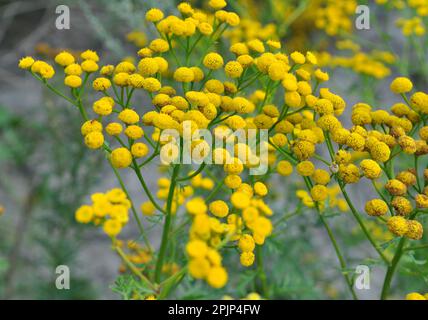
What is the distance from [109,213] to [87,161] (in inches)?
63.7

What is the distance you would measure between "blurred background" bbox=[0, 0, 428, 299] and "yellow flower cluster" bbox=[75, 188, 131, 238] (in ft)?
2.03

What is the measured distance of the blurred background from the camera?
2705 millimetres

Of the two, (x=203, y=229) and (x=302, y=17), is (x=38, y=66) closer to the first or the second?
(x=203, y=229)

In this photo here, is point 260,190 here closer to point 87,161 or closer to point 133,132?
point 133,132

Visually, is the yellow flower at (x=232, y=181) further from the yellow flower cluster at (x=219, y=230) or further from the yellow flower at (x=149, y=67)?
the yellow flower at (x=149, y=67)

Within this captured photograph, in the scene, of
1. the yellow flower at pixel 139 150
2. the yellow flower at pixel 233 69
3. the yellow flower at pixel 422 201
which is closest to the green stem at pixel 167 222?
the yellow flower at pixel 139 150

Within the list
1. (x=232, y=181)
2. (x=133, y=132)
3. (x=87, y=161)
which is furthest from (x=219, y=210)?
(x=87, y=161)

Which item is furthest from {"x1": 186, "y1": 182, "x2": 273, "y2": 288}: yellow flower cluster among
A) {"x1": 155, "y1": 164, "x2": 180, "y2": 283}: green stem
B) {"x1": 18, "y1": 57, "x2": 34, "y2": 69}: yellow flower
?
{"x1": 18, "y1": 57, "x2": 34, "y2": 69}: yellow flower

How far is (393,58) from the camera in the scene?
116 inches

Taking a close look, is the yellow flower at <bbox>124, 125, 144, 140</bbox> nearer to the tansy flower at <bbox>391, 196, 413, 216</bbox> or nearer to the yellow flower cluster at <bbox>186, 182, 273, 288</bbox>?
the yellow flower cluster at <bbox>186, 182, 273, 288</bbox>

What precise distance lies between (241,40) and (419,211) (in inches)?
62.9

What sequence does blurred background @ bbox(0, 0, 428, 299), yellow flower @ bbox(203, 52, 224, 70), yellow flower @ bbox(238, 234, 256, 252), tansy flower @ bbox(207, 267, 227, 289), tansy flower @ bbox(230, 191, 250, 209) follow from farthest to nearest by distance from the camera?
blurred background @ bbox(0, 0, 428, 299)
yellow flower @ bbox(203, 52, 224, 70)
yellow flower @ bbox(238, 234, 256, 252)
tansy flower @ bbox(230, 191, 250, 209)
tansy flower @ bbox(207, 267, 227, 289)
